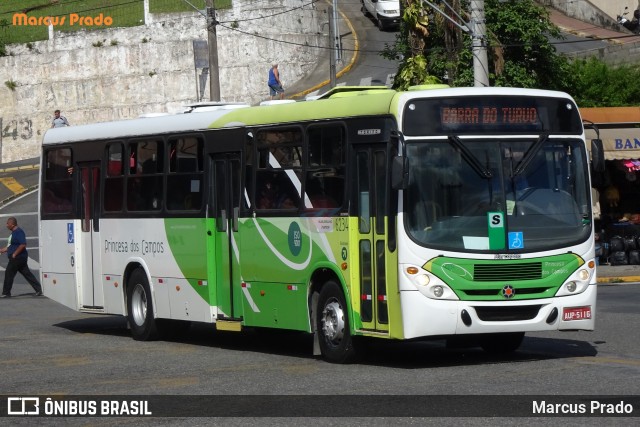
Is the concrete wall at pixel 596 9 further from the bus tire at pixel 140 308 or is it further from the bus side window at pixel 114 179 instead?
the bus tire at pixel 140 308

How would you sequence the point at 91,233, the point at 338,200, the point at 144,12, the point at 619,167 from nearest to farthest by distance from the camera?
the point at 338,200, the point at 91,233, the point at 619,167, the point at 144,12

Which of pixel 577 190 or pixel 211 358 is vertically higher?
pixel 577 190

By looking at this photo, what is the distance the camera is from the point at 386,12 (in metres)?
55.9

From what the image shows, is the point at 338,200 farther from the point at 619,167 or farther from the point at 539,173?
the point at 619,167

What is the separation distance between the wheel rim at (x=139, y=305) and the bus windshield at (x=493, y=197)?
6.21 meters

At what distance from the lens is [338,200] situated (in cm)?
1490

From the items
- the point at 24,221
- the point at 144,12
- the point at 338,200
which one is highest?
the point at 144,12

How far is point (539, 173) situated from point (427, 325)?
2.13m

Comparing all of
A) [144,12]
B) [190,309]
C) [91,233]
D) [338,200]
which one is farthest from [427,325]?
[144,12]

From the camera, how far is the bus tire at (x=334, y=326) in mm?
14594

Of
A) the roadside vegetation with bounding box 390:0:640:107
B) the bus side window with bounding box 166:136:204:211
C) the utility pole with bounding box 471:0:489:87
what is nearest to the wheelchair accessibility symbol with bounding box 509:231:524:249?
the bus side window with bounding box 166:136:204:211

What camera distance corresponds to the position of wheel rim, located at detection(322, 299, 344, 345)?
14742 mm

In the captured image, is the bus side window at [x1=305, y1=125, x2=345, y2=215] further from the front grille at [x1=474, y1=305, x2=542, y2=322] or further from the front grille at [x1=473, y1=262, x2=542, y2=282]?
the front grille at [x1=474, y1=305, x2=542, y2=322]

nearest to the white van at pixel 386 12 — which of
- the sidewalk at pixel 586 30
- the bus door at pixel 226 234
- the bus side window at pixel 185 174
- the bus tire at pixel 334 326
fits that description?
the sidewalk at pixel 586 30
